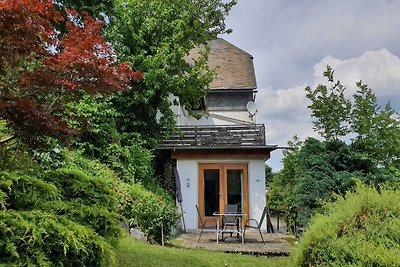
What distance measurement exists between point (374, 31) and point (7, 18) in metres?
9.95

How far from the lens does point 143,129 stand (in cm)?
1427

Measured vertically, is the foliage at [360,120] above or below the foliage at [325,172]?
above

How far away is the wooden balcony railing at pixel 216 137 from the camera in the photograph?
14.3 meters

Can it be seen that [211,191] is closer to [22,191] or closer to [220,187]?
[220,187]

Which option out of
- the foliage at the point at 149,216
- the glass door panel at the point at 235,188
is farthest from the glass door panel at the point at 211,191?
the foliage at the point at 149,216

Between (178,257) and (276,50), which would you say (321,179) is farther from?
(276,50)

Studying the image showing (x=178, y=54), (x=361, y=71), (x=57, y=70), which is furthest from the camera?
(x=178, y=54)

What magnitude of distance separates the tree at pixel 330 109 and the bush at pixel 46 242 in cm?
791

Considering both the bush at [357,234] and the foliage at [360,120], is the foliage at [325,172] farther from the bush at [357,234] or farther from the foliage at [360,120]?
the bush at [357,234]

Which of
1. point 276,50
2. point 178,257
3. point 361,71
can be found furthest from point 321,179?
point 276,50

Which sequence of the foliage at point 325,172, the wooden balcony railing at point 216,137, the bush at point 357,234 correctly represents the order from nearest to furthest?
the bush at point 357,234
the foliage at point 325,172
the wooden balcony railing at point 216,137

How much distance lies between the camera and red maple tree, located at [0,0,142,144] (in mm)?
3998

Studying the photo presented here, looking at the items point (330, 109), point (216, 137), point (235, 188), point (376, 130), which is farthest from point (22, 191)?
point (216, 137)

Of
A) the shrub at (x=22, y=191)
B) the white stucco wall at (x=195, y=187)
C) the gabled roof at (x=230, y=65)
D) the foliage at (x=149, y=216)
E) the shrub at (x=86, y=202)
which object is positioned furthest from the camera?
the gabled roof at (x=230, y=65)
